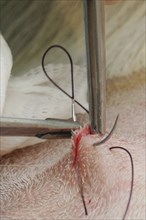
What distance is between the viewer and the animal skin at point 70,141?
692 millimetres

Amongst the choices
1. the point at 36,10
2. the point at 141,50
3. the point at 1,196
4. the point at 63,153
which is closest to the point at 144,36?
the point at 141,50

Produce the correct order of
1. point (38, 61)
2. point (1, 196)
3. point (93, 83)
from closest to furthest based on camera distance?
point (93, 83)
point (1, 196)
point (38, 61)

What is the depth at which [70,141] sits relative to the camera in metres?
0.74

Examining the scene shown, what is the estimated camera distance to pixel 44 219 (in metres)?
0.69

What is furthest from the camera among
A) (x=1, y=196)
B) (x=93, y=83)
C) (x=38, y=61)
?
(x=38, y=61)

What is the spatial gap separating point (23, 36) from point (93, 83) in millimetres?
374

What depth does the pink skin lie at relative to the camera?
687mm

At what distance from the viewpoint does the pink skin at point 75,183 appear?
2.25ft

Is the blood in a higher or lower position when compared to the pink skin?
higher

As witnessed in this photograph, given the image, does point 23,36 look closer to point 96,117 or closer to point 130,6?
point 130,6

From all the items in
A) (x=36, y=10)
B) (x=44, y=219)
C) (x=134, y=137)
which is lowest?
(x=44, y=219)

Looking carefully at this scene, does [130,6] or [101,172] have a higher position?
[130,6]

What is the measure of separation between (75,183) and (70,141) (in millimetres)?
70

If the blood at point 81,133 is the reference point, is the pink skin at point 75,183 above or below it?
below
